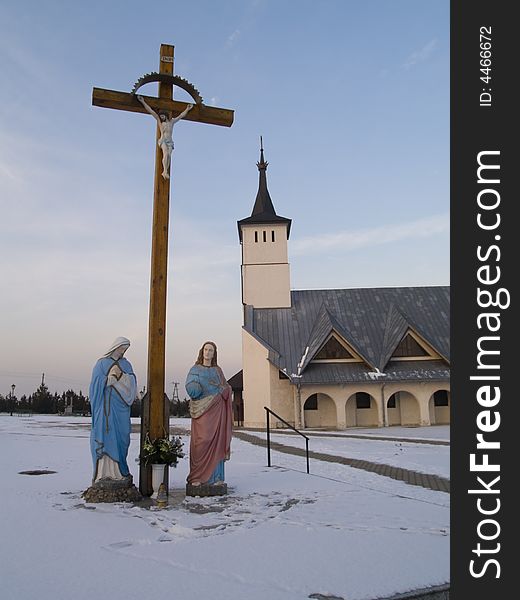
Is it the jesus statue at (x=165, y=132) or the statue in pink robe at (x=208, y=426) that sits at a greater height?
the jesus statue at (x=165, y=132)

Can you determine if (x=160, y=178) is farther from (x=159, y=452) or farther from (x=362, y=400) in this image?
(x=362, y=400)

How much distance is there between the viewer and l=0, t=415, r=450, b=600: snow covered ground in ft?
13.2

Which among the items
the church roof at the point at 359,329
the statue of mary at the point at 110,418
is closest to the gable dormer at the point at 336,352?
the church roof at the point at 359,329

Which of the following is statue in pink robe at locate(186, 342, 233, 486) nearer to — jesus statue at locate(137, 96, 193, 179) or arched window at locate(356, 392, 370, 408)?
jesus statue at locate(137, 96, 193, 179)

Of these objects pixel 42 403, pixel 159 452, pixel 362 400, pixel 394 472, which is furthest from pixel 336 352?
pixel 42 403

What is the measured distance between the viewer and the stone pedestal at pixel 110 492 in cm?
701

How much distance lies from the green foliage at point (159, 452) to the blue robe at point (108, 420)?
0.33m

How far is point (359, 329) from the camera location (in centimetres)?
3111

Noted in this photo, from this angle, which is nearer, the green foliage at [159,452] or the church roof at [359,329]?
the green foliage at [159,452]

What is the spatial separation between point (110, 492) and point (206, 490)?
53.8 inches

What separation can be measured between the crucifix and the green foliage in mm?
121

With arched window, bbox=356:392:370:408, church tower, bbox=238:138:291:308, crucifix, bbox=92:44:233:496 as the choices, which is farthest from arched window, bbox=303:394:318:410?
crucifix, bbox=92:44:233:496

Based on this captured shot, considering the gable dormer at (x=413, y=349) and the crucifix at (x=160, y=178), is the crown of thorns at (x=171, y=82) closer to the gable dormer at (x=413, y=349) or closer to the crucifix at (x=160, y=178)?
the crucifix at (x=160, y=178)

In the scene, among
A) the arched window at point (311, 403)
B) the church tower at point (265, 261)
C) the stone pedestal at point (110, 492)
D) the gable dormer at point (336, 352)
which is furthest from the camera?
the church tower at point (265, 261)
